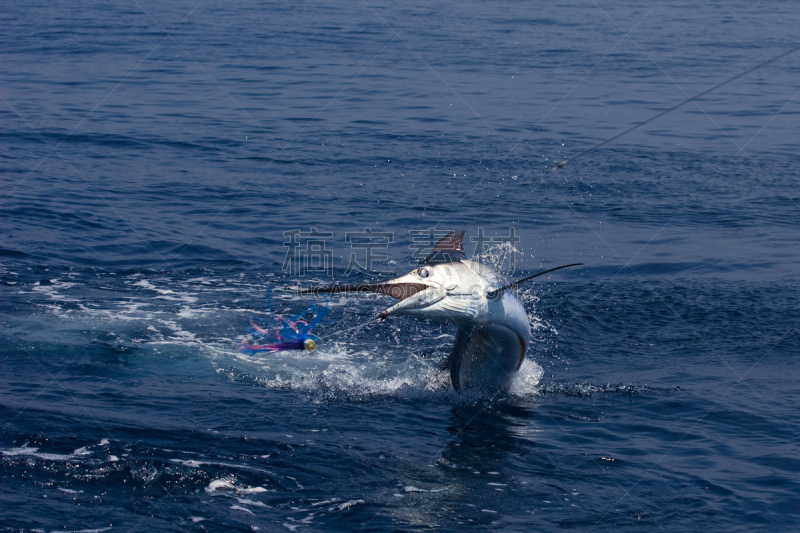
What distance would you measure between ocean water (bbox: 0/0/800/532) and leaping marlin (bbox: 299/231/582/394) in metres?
0.59

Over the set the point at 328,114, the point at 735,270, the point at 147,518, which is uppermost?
the point at 328,114

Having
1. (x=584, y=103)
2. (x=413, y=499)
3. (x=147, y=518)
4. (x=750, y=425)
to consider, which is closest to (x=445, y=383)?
(x=413, y=499)

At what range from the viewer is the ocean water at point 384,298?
28.2 ft

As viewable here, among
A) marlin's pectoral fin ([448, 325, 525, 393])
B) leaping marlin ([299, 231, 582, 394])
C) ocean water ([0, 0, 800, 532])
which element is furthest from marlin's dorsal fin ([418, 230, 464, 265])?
ocean water ([0, 0, 800, 532])

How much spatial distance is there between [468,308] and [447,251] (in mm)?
1371

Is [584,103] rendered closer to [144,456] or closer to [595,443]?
[595,443]

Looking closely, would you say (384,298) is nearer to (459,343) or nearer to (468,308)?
(459,343)

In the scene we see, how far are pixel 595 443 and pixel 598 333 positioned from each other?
3854 millimetres

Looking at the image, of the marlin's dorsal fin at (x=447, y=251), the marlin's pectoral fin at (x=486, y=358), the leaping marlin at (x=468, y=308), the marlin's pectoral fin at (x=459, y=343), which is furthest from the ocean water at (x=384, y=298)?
the marlin's dorsal fin at (x=447, y=251)

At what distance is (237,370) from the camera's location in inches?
464

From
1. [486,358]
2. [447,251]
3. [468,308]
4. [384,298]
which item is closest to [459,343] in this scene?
[486,358]

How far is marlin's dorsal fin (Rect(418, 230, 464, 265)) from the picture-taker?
9.42m

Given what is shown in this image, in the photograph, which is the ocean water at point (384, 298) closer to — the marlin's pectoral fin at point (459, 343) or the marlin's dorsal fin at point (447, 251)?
the marlin's pectoral fin at point (459, 343)

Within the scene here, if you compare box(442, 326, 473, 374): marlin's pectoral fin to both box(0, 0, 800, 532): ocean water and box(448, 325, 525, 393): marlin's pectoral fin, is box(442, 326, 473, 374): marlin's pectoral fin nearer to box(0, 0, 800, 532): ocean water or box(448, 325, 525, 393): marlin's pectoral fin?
box(448, 325, 525, 393): marlin's pectoral fin
